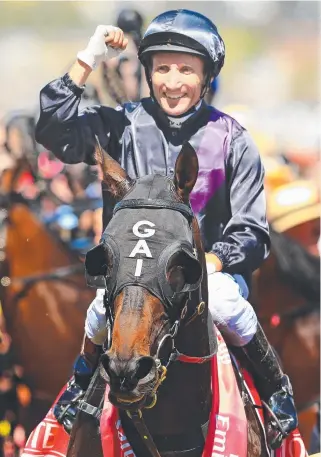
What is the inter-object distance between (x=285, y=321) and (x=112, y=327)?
94.3 inches

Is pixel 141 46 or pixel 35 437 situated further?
pixel 141 46

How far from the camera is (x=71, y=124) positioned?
312 centimetres

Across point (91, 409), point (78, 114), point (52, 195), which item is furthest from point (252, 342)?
point (52, 195)

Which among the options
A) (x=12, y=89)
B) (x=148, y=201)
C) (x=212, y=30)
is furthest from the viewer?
(x=12, y=89)

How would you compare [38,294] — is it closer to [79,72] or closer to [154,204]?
[79,72]

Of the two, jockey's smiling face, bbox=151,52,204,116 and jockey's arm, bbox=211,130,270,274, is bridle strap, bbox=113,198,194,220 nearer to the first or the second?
jockey's arm, bbox=211,130,270,274

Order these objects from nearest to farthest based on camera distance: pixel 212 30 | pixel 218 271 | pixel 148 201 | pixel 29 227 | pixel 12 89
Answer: pixel 148 201
pixel 218 271
pixel 212 30
pixel 12 89
pixel 29 227

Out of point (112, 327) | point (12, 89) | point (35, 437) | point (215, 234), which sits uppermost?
point (12, 89)

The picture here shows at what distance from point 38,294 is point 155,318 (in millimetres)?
2287

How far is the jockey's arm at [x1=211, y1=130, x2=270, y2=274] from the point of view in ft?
9.26

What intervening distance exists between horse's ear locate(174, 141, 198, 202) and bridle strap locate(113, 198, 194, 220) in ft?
0.17

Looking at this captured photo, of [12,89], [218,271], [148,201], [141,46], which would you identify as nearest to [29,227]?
Result: [12,89]

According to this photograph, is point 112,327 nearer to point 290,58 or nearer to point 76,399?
point 76,399

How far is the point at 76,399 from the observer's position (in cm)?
278
